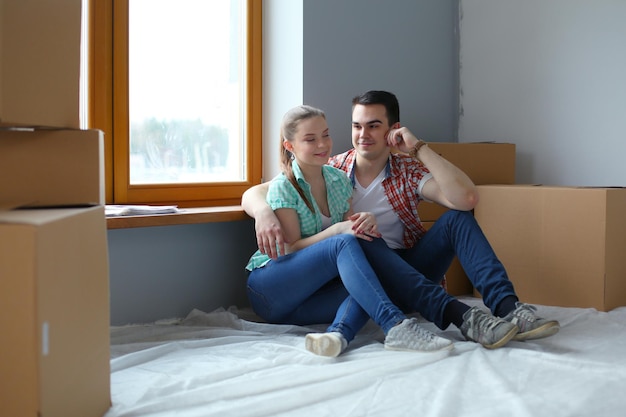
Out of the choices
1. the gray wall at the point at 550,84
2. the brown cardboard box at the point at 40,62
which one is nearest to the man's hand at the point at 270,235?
the brown cardboard box at the point at 40,62

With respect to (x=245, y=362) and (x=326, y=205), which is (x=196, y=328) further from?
(x=326, y=205)

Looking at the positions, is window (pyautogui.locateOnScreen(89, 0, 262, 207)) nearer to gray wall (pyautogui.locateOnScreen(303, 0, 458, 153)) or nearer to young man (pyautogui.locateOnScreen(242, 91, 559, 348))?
gray wall (pyautogui.locateOnScreen(303, 0, 458, 153))

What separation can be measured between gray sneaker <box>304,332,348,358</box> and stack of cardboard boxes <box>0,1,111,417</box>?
571 mm

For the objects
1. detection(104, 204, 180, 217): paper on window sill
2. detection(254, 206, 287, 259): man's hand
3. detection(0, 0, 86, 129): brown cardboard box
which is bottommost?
detection(254, 206, 287, 259): man's hand

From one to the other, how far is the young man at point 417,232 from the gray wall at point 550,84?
2.73 feet

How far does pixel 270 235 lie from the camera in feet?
6.59

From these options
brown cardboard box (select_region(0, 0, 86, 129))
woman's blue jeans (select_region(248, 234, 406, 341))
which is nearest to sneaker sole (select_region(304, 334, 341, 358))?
woman's blue jeans (select_region(248, 234, 406, 341))

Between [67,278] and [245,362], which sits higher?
[67,278]

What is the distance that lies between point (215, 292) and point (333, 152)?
2.27ft

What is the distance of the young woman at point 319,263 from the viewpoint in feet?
6.12

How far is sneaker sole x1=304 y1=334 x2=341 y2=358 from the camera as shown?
5.91 ft

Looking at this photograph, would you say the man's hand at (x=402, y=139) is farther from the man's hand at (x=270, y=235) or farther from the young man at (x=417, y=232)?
the man's hand at (x=270, y=235)

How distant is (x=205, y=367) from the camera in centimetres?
175

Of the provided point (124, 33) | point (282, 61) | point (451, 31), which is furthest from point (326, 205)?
point (451, 31)
